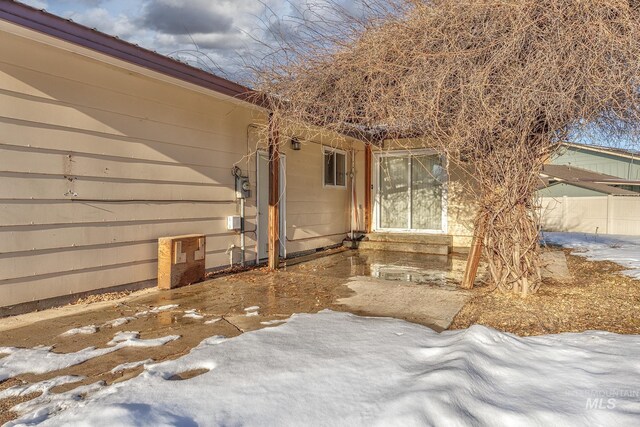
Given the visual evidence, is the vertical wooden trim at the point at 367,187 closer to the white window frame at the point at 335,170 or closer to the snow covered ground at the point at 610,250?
the white window frame at the point at 335,170

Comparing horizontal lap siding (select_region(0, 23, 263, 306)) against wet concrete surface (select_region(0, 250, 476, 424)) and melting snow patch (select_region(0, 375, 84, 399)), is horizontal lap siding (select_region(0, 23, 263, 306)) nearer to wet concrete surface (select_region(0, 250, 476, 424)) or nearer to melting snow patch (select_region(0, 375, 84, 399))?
wet concrete surface (select_region(0, 250, 476, 424))

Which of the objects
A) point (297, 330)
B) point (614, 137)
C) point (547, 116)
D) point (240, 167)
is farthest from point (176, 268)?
point (614, 137)

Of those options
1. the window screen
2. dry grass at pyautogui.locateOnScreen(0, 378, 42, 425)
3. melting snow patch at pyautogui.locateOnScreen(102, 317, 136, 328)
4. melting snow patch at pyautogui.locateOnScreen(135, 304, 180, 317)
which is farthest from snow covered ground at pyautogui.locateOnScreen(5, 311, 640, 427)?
the window screen

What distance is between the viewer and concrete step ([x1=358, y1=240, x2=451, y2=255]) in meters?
9.30

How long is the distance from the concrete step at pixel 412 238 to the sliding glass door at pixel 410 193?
37 centimetres

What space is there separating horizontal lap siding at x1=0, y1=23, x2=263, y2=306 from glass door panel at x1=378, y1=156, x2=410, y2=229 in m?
5.27

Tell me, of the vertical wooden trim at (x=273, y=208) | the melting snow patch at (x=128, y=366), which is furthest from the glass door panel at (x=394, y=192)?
the melting snow patch at (x=128, y=366)

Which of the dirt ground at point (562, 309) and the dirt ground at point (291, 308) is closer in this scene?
the dirt ground at point (291, 308)

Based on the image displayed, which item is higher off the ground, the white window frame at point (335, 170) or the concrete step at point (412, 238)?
the white window frame at point (335, 170)

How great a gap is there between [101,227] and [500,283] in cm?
500

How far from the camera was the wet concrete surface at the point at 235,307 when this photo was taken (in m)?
3.39

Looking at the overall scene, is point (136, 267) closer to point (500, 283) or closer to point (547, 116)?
point (500, 283)

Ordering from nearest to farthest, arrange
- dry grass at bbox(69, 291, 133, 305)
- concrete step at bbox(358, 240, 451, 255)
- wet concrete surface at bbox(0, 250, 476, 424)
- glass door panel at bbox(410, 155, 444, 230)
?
wet concrete surface at bbox(0, 250, 476, 424)
dry grass at bbox(69, 291, 133, 305)
concrete step at bbox(358, 240, 451, 255)
glass door panel at bbox(410, 155, 444, 230)

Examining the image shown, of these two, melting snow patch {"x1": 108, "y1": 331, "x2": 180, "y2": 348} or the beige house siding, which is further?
the beige house siding
